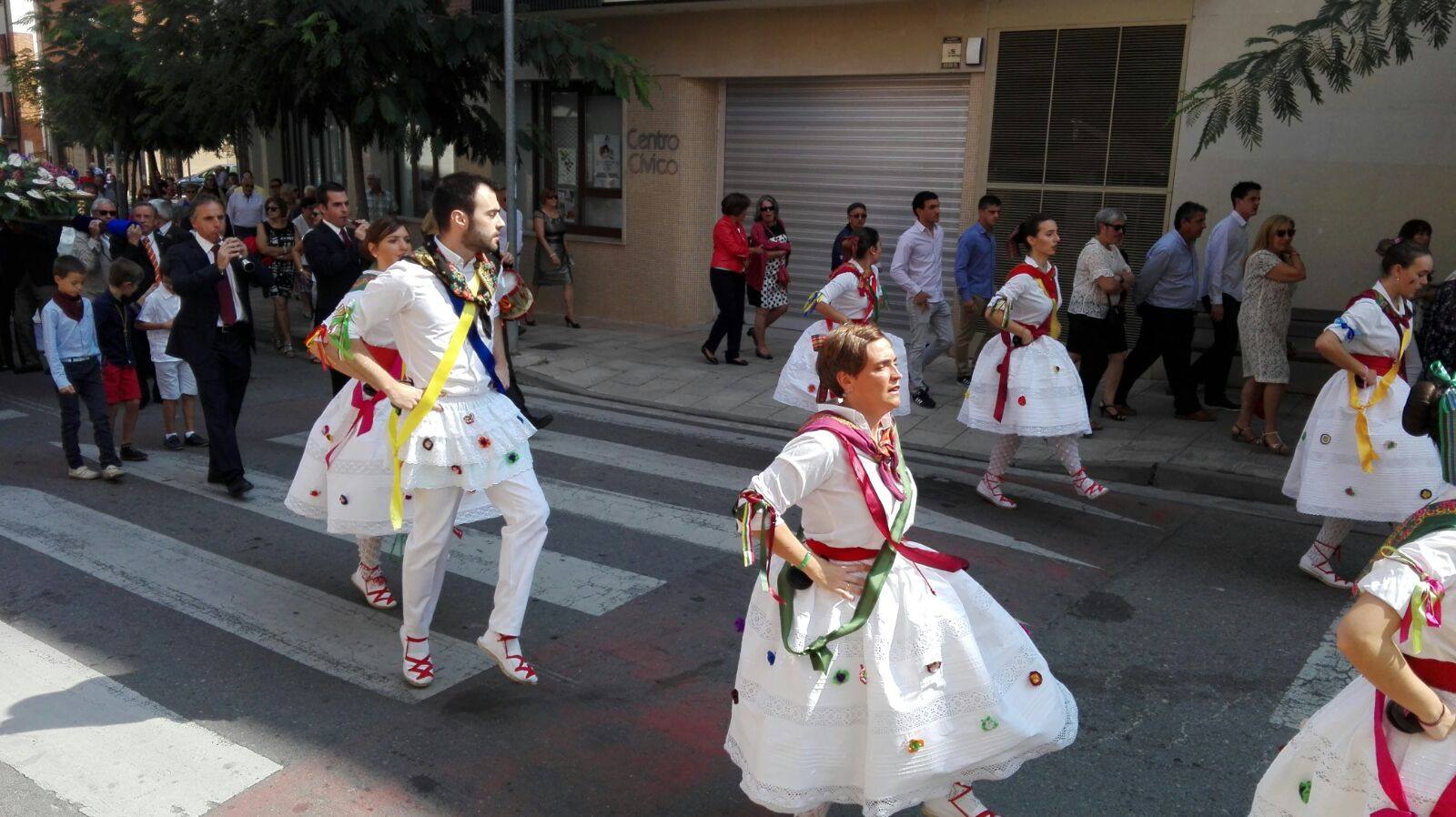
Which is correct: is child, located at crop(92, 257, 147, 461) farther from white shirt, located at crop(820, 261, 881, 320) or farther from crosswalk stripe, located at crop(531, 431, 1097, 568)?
white shirt, located at crop(820, 261, 881, 320)

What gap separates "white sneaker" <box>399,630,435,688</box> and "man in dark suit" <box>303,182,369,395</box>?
4.21 meters

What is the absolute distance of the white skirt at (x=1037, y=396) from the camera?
23.8ft

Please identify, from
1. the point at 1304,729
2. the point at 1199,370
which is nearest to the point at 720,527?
the point at 1304,729

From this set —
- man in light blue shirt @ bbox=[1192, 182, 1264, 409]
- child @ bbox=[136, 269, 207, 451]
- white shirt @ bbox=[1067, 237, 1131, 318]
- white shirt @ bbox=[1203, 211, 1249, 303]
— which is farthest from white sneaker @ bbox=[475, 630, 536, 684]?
white shirt @ bbox=[1203, 211, 1249, 303]

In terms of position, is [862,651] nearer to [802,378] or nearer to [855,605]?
[855,605]

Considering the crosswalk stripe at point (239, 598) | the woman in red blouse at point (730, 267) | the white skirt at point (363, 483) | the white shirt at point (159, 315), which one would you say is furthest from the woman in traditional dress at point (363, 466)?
the woman in red blouse at point (730, 267)

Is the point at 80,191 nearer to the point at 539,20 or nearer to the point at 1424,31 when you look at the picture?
the point at 539,20

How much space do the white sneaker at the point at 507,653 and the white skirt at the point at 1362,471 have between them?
409 cm

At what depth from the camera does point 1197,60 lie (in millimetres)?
10938

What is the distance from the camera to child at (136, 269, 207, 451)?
881 centimetres

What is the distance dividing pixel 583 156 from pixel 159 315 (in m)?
7.82

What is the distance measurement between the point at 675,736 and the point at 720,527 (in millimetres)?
2556

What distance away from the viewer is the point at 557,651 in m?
5.17

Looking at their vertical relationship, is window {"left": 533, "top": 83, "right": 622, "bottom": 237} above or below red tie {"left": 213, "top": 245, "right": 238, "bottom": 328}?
above
